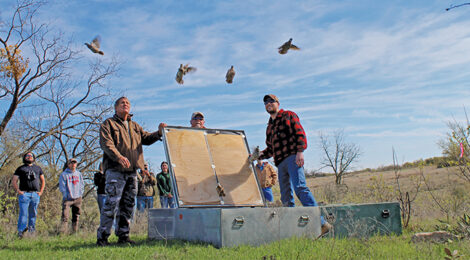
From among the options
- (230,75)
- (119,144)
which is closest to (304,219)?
(119,144)

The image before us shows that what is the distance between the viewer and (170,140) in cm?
649

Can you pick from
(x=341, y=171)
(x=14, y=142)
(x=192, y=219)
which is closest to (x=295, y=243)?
(x=192, y=219)

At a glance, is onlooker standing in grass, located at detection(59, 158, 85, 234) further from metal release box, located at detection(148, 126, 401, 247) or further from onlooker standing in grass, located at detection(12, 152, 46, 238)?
metal release box, located at detection(148, 126, 401, 247)

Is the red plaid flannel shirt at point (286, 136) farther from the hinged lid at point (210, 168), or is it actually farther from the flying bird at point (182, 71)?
the flying bird at point (182, 71)

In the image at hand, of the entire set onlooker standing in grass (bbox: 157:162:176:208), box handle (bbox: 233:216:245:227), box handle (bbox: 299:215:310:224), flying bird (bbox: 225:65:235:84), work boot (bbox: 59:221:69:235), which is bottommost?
work boot (bbox: 59:221:69:235)

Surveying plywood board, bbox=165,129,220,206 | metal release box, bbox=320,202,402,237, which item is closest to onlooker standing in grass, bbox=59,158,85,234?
plywood board, bbox=165,129,220,206

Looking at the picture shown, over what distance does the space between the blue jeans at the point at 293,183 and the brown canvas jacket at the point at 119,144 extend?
2.28 meters

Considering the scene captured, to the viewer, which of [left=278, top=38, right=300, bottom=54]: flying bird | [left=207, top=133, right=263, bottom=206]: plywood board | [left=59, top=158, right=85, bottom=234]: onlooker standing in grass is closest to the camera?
[left=207, top=133, right=263, bottom=206]: plywood board

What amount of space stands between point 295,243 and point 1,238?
5885 mm

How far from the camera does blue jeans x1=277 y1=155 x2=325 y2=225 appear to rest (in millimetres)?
5863

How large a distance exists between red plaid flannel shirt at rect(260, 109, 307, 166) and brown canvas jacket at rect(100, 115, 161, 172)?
2179 mm

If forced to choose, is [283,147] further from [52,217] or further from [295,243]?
[52,217]

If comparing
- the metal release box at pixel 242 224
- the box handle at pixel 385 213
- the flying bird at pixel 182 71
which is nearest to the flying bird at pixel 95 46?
the flying bird at pixel 182 71

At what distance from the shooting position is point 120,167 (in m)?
5.61
